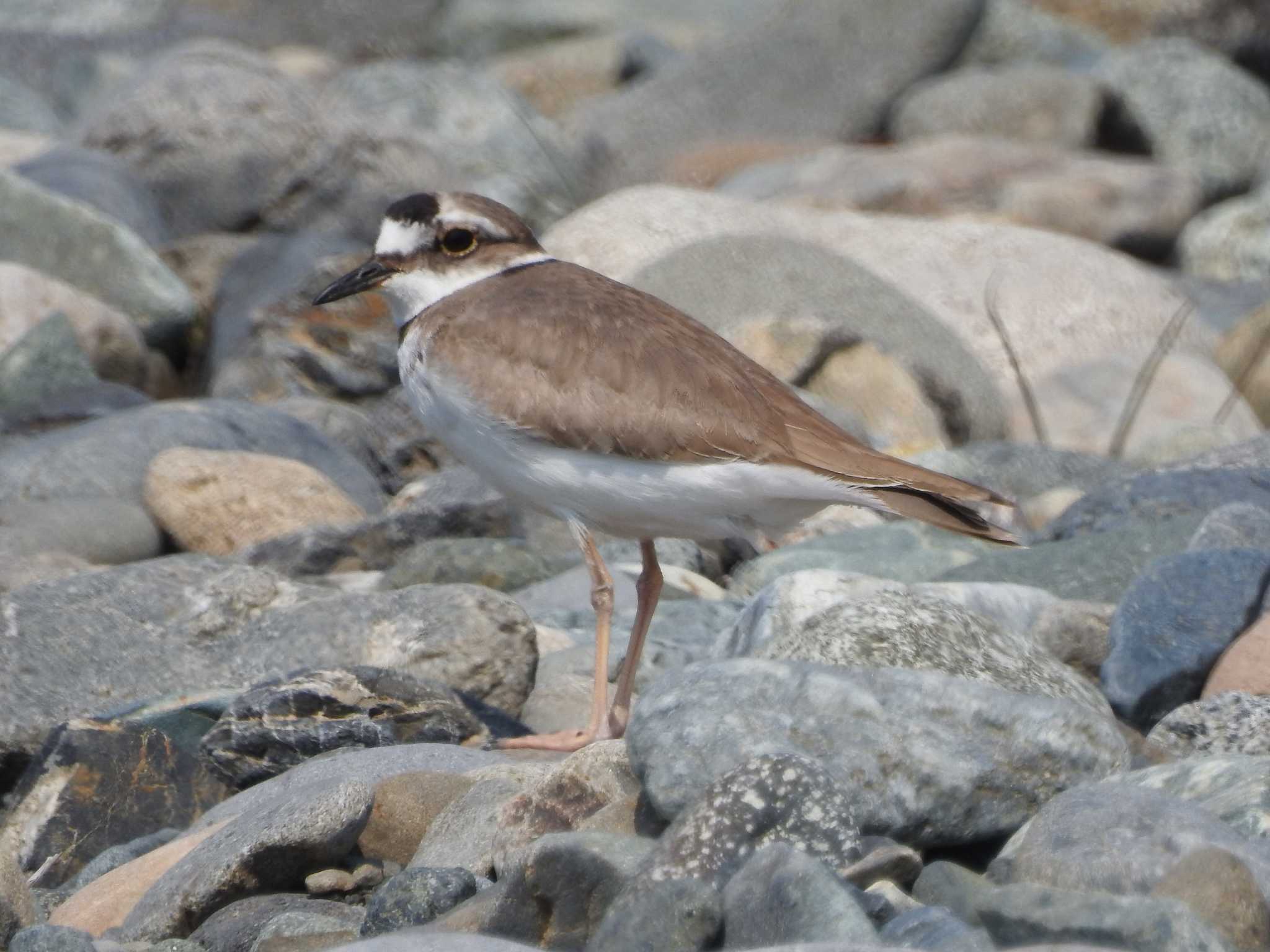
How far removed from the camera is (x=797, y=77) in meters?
20.8

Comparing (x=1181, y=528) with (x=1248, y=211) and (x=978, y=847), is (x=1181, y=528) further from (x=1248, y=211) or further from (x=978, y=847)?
(x=1248, y=211)

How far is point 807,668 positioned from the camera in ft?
15.2

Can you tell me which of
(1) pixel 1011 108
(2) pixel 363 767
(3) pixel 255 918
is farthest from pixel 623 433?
(1) pixel 1011 108

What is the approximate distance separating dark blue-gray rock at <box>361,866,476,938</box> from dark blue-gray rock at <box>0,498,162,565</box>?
4.42m

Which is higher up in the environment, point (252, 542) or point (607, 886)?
point (607, 886)

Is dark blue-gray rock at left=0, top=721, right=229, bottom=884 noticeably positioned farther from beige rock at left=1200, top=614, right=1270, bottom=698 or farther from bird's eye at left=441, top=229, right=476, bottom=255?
beige rock at left=1200, top=614, right=1270, bottom=698

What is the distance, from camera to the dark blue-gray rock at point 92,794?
19.0ft

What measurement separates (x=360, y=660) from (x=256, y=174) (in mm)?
10006

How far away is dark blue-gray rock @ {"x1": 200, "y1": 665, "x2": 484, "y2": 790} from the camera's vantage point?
225 inches

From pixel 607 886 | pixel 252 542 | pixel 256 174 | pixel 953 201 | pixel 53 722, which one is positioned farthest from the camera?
pixel 953 201

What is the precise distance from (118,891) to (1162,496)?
514 cm

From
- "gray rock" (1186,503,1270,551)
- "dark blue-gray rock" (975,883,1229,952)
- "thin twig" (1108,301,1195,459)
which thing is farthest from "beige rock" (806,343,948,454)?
"dark blue-gray rock" (975,883,1229,952)

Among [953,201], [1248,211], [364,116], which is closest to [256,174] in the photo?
[364,116]

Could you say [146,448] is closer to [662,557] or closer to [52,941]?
[662,557]
